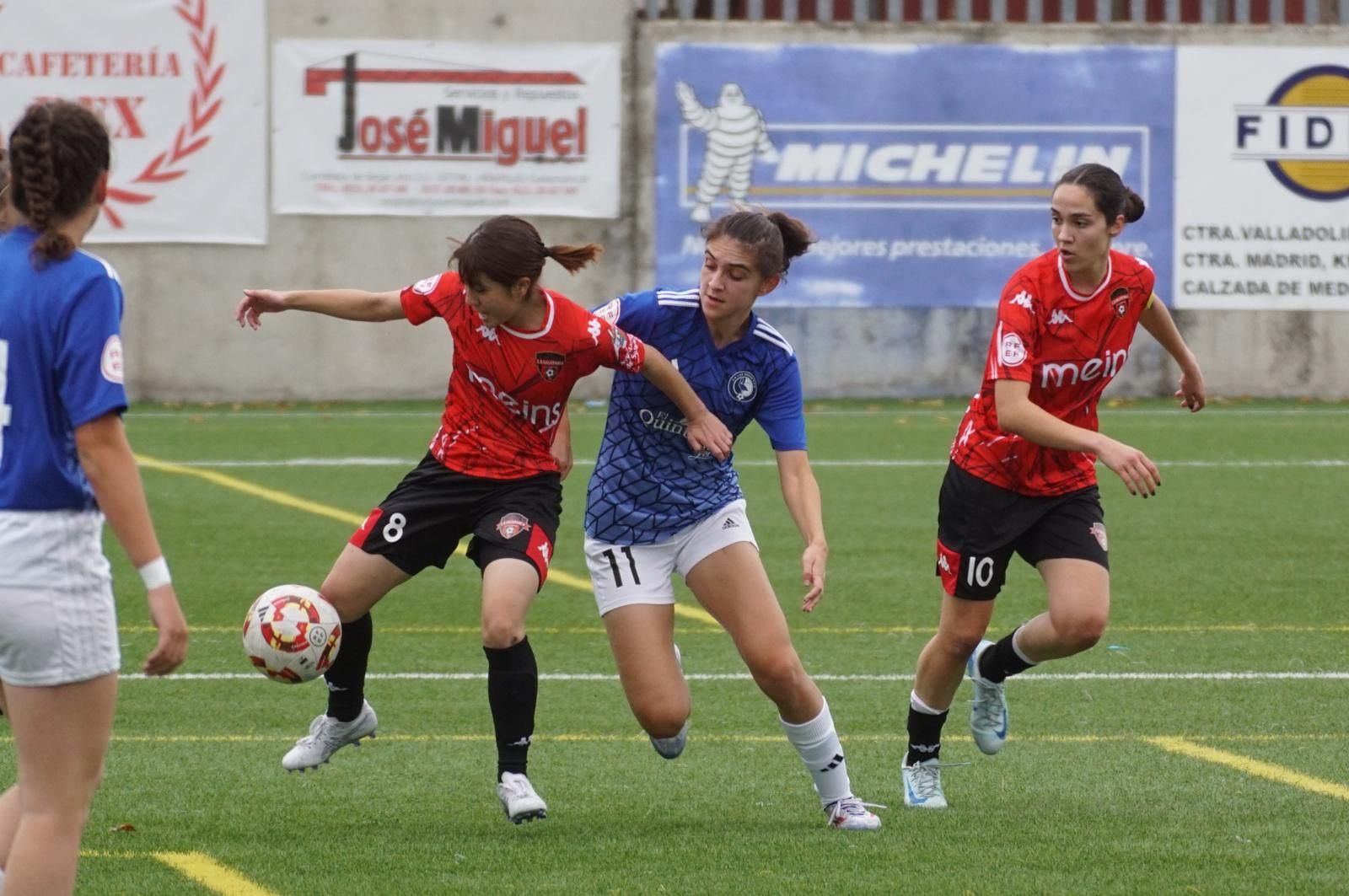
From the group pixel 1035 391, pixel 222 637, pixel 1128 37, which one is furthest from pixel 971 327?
pixel 1035 391

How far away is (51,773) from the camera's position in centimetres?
401

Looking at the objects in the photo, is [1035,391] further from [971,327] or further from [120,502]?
[971,327]

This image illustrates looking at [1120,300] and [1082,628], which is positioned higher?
[1120,300]

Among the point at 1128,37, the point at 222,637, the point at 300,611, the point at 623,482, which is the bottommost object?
the point at 222,637

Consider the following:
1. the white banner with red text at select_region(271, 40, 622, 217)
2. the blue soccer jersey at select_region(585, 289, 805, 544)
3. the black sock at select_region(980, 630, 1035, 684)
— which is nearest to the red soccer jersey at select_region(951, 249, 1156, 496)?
the black sock at select_region(980, 630, 1035, 684)

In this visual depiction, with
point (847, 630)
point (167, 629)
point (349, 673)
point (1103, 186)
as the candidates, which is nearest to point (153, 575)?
point (167, 629)

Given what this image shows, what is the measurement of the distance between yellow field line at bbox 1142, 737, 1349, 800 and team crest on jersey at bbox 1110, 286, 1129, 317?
160 cm

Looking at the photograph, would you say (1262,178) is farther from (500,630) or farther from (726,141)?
(500,630)

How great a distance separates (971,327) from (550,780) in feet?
51.0

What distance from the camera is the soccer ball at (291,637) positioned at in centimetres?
616

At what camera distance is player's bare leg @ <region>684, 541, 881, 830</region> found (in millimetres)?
6051

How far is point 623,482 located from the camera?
637cm

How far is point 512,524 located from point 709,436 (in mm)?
720

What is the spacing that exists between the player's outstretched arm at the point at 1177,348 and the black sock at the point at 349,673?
276cm
